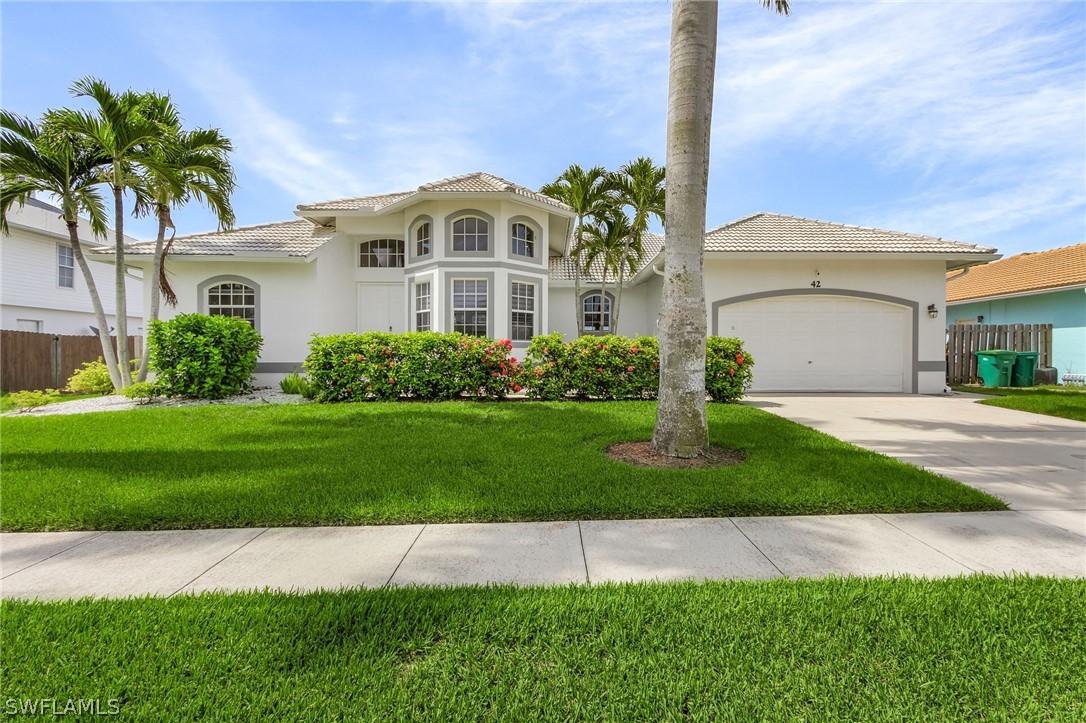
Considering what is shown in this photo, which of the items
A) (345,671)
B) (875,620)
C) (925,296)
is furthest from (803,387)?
(345,671)

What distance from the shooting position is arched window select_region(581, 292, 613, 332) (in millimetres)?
18438

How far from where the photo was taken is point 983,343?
14.9 m

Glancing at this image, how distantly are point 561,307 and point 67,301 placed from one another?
1967 centimetres

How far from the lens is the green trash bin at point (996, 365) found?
13906mm

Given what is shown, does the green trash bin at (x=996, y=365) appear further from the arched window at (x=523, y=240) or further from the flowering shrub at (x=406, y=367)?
the flowering shrub at (x=406, y=367)

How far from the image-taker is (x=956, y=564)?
3.00 m

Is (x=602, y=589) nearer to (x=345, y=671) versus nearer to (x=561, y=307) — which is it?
(x=345, y=671)

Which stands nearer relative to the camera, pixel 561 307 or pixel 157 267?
pixel 157 267

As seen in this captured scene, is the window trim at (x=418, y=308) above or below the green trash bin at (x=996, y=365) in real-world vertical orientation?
above

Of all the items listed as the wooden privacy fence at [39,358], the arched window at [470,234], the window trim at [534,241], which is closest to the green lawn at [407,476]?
the arched window at [470,234]

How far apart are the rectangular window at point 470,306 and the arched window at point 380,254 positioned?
307cm

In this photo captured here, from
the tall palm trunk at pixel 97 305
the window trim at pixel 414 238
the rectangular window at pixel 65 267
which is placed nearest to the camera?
the tall palm trunk at pixel 97 305

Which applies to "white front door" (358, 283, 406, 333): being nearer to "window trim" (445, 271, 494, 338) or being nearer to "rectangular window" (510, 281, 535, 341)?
"window trim" (445, 271, 494, 338)

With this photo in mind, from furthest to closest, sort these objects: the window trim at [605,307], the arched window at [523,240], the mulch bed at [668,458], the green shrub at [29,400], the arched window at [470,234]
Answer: the window trim at [605,307]
the arched window at [523,240]
the arched window at [470,234]
the green shrub at [29,400]
the mulch bed at [668,458]
